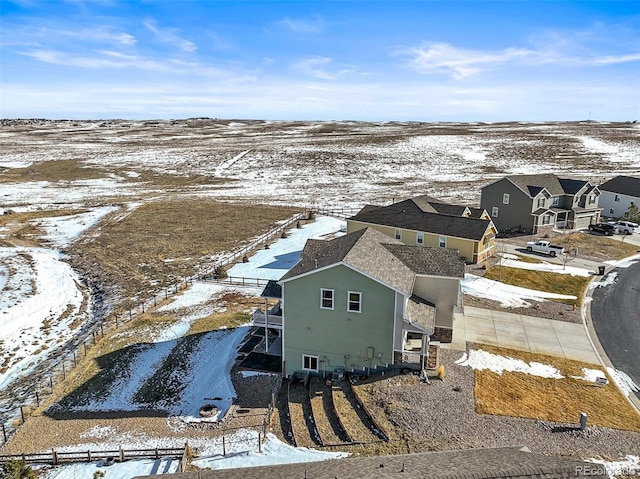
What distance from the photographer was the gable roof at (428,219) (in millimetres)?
40062

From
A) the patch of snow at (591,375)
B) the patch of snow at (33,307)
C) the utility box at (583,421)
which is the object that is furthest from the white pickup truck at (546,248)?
the patch of snow at (33,307)

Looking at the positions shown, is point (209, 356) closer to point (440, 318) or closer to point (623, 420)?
point (440, 318)

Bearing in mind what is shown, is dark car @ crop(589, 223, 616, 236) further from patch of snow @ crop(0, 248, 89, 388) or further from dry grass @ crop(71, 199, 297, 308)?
patch of snow @ crop(0, 248, 89, 388)

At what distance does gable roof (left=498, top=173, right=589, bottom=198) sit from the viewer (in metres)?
50.5

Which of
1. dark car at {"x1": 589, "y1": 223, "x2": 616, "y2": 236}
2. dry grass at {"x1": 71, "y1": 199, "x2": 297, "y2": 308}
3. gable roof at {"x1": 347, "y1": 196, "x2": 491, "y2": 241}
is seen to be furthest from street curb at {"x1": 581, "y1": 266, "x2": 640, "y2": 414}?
dry grass at {"x1": 71, "y1": 199, "x2": 297, "y2": 308}

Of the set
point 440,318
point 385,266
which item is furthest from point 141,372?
point 440,318

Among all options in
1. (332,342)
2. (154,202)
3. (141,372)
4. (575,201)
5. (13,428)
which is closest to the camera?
(13,428)

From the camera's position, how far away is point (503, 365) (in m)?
23.4

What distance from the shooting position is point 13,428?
67.6 ft

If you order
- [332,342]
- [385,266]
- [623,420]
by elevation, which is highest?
[385,266]

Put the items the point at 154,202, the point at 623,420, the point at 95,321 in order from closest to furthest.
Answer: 1. the point at 623,420
2. the point at 95,321
3. the point at 154,202

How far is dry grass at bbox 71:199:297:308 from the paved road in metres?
31.3

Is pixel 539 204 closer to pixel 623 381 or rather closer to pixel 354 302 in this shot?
pixel 623 381

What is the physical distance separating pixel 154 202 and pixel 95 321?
40.2 meters
